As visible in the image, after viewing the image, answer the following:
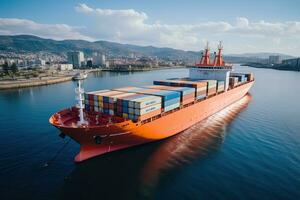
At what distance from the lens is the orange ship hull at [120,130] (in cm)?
1656

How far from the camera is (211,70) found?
37500 mm

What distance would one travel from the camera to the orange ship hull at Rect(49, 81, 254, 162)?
16.6 meters

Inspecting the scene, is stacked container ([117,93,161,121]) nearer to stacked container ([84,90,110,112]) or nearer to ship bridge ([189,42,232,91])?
stacked container ([84,90,110,112])

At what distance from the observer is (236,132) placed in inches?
992

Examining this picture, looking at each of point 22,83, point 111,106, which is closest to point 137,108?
point 111,106

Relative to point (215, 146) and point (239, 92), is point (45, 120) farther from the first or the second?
point (239, 92)

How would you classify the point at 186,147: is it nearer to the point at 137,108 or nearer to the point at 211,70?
the point at 137,108

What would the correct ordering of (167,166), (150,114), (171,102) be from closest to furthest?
(167,166), (150,114), (171,102)

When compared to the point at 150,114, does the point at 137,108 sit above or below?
above

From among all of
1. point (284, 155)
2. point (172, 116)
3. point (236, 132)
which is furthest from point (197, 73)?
point (284, 155)

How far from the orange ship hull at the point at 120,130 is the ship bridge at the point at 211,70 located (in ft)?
41.1

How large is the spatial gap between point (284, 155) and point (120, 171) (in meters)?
16.0

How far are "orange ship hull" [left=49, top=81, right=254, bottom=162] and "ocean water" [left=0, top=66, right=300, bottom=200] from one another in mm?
817

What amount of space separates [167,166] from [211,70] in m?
25.3
